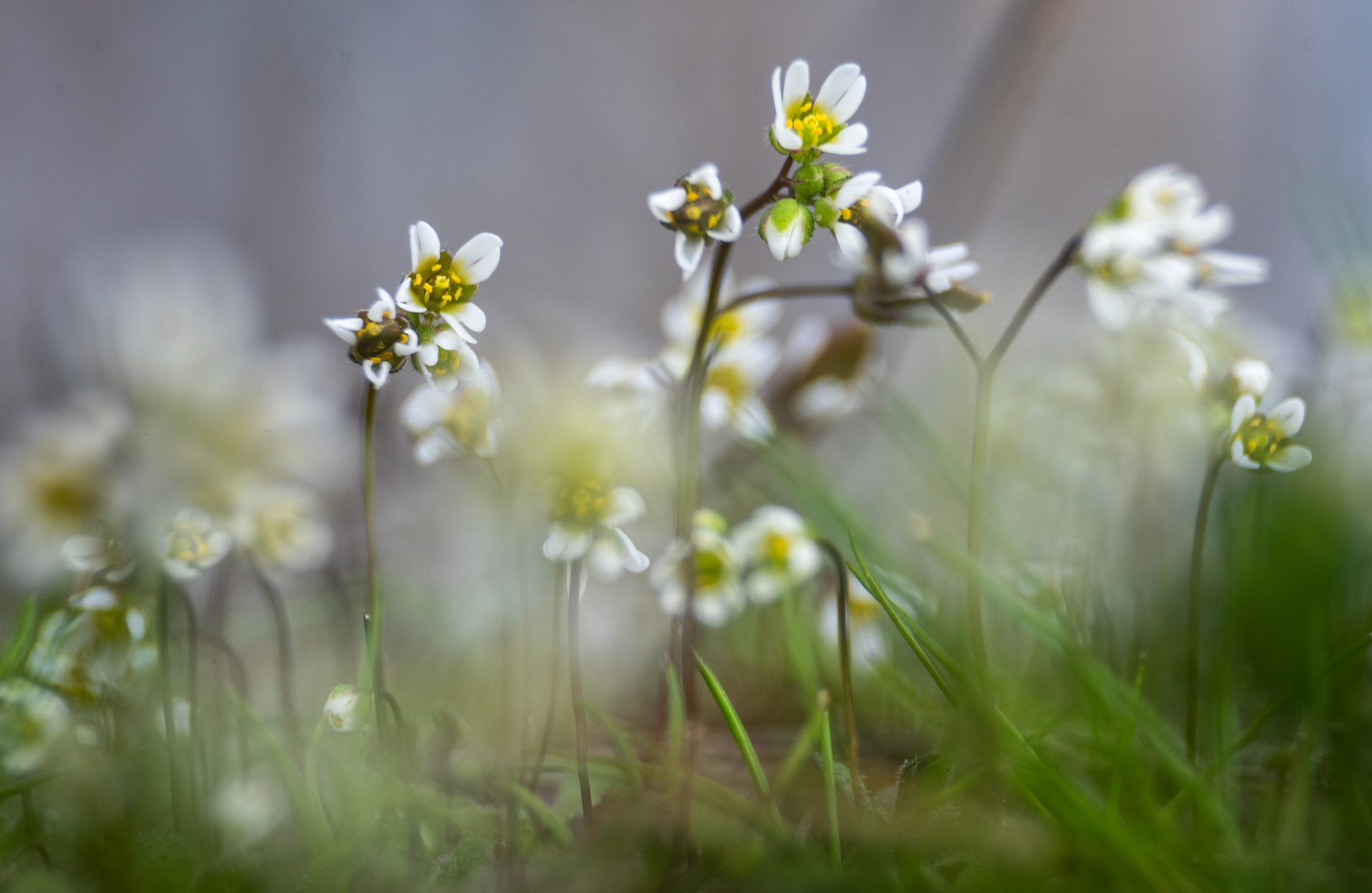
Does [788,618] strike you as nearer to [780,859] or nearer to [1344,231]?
[780,859]

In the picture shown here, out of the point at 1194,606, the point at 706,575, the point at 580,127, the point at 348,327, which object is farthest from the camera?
the point at 580,127

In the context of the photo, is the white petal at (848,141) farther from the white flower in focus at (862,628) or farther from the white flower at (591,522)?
the white flower in focus at (862,628)

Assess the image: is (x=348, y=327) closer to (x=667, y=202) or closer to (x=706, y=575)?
(x=667, y=202)

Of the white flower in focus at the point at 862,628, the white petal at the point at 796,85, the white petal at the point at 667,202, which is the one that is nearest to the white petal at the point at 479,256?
the white petal at the point at 667,202

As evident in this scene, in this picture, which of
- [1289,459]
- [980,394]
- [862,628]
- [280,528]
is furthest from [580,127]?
[1289,459]

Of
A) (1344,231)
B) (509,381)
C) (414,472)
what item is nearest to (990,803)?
(1344,231)

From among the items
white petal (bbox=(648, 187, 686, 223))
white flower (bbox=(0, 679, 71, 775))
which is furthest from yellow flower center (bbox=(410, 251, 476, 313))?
white flower (bbox=(0, 679, 71, 775))
